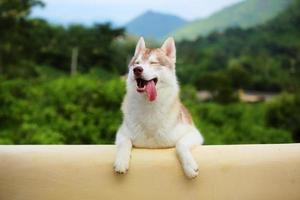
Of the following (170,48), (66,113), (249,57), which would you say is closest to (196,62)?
(249,57)

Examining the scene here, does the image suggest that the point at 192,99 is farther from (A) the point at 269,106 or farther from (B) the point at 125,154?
(B) the point at 125,154

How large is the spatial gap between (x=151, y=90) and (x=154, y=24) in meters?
6.03

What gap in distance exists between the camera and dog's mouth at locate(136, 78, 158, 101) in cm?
235

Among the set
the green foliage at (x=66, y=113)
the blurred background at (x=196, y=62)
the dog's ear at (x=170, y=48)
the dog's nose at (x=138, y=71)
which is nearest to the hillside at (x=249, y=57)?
the blurred background at (x=196, y=62)

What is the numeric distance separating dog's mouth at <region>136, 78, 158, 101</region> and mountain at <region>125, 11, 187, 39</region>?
551 centimetres

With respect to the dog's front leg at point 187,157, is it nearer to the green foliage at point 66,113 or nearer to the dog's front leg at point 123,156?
the dog's front leg at point 123,156

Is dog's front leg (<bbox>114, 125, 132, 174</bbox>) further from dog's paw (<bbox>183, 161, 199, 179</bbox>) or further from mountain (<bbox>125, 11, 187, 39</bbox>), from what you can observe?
mountain (<bbox>125, 11, 187, 39</bbox>)

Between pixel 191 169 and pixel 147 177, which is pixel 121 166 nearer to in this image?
pixel 147 177

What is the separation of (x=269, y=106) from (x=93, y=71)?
87.5 inches

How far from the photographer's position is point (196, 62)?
26.9 feet

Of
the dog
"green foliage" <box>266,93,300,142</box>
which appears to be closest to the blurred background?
"green foliage" <box>266,93,300,142</box>

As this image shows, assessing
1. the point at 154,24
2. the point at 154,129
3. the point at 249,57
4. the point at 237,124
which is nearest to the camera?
the point at 154,129

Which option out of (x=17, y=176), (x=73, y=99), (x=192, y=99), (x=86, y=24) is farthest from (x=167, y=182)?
(x=86, y=24)

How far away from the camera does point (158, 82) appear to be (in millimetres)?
2396
